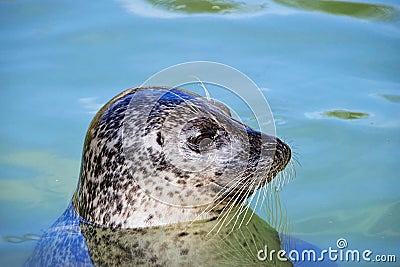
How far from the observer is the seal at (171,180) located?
4.96m

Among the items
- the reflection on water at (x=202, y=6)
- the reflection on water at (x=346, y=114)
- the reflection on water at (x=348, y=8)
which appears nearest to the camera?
the reflection on water at (x=346, y=114)

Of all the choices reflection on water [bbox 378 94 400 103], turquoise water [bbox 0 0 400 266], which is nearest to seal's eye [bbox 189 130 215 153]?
turquoise water [bbox 0 0 400 266]

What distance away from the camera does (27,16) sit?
9359 millimetres

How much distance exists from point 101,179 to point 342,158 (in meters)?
2.51

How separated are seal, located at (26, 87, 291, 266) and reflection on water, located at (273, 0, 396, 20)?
4709mm

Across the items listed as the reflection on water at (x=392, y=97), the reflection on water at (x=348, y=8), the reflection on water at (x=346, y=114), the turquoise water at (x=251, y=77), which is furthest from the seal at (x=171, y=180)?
the reflection on water at (x=348, y=8)

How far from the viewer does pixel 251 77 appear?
789 centimetres

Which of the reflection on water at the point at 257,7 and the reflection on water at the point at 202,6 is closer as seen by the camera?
the reflection on water at the point at 257,7

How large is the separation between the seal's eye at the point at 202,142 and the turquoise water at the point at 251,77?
1.22 metres

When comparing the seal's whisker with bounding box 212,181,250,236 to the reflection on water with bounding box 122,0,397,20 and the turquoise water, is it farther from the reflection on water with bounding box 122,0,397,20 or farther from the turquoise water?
the reflection on water with bounding box 122,0,397,20

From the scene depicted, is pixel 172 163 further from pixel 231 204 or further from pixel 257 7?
pixel 257 7

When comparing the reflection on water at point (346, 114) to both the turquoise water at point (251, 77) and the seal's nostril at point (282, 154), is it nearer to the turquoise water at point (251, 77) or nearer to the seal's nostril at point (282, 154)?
the turquoise water at point (251, 77)

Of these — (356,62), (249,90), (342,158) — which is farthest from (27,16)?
(342,158)

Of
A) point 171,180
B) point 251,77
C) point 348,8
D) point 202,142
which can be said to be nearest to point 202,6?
point 348,8
